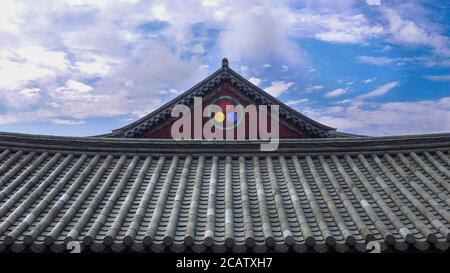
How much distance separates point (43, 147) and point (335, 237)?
222 inches

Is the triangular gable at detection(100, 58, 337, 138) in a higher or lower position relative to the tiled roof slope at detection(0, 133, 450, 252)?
higher

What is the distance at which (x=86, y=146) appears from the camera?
791 cm

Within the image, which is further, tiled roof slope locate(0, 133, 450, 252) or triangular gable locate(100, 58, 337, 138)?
triangular gable locate(100, 58, 337, 138)

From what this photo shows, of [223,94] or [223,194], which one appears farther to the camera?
[223,94]

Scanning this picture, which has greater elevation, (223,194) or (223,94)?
(223,94)

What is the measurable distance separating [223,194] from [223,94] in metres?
11.8

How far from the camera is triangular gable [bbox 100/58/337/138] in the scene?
17.1 meters

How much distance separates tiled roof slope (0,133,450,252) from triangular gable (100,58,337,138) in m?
9.17

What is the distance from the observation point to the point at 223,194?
6.45m

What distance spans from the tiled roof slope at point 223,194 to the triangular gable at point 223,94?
30.1 ft

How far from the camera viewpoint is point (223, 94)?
18.0m
